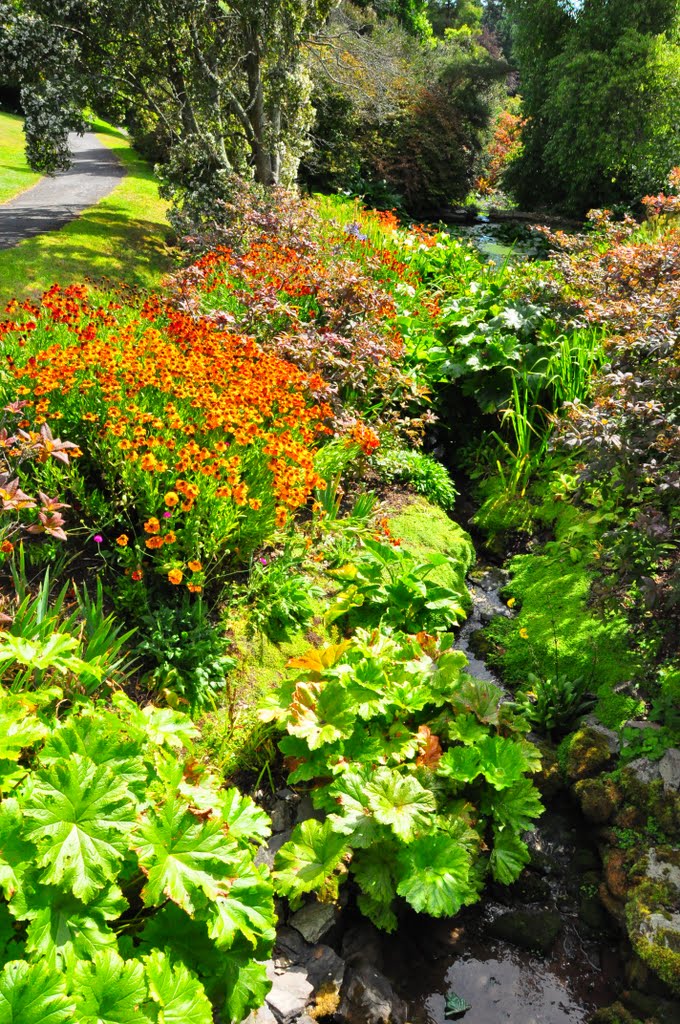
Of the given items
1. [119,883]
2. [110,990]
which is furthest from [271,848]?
[110,990]

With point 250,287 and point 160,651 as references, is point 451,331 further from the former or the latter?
point 160,651

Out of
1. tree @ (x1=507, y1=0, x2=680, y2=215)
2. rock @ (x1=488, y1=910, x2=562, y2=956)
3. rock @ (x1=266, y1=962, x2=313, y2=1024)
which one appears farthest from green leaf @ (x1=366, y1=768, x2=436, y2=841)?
tree @ (x1=507, y1=0, x2=680, y2=215)

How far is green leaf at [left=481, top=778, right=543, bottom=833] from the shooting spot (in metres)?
2.95

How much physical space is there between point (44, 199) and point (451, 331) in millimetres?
9246

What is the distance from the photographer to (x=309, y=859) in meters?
2.58

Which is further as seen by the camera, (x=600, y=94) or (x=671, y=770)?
(x=600, y=94)

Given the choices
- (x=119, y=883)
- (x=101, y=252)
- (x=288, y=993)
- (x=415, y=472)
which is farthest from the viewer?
(x=101, y=252)

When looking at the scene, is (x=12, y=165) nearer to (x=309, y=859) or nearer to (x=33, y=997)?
(x=309, y=859)

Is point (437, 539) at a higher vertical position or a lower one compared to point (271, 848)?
higher

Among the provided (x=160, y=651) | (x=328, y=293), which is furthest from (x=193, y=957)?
(x=328, y=293)

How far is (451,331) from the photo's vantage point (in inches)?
261

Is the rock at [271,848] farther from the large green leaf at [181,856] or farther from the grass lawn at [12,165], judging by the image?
the grass lawn at [12,165]

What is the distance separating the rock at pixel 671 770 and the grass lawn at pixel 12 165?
41.8 feet

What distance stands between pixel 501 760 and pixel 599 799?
632 mm
